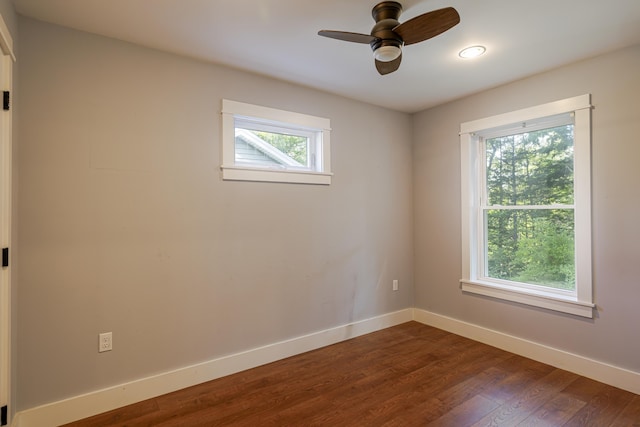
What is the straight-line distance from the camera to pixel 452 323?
11.7 ft

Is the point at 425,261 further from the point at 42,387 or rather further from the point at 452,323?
the point at 42,387

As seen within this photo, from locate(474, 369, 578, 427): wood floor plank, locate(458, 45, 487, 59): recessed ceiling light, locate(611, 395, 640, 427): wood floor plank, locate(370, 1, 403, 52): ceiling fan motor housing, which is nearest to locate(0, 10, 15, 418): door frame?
locate(370, 1, 403, 52): ceiling fan motor housing

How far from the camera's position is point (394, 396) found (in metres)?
2.29

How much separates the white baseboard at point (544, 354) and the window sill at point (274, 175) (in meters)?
2.11

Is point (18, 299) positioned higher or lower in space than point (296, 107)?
lower

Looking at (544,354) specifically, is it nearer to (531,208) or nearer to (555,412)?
(555,412)

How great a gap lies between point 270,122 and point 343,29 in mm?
1068

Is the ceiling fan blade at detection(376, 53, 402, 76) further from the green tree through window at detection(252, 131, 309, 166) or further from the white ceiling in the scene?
the green tree through window at detection(252, 131, 309, 166)

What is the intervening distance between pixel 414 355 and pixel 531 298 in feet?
3.88

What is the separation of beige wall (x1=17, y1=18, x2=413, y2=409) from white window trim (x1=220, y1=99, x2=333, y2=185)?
7cm

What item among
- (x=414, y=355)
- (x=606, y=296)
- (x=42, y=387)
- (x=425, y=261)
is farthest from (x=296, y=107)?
(x=606, y=296)

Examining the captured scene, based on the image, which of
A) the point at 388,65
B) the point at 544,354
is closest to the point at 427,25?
the point at 388,65

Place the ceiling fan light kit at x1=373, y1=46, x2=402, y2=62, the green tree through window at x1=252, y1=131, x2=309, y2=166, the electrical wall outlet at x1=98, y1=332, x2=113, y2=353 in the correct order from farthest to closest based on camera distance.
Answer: the green tree through window at x1=252, y1=131, x2=309, y2=166 → the electrical wall outlet at x1=98, y1=332, x2=113, y2=353 → the ceiling fan light kit at x1=373, y1=46, x2=402, y2=62

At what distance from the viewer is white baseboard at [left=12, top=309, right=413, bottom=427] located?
78.1 inches
